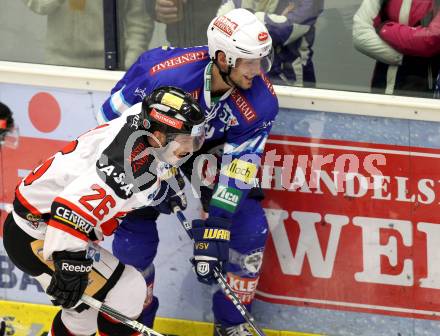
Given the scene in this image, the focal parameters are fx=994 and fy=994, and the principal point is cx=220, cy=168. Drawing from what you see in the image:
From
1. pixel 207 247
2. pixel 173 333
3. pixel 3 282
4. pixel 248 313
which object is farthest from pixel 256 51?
pixel 3 282

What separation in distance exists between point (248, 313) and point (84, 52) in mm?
1405

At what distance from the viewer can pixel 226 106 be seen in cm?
411

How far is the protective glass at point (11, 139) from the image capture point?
4.59m

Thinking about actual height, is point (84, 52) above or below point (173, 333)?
above

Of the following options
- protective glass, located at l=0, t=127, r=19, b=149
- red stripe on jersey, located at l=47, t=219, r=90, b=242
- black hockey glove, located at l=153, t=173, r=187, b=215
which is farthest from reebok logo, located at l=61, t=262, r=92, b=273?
protective glass, located at l=0, t=127, r=19, b=149

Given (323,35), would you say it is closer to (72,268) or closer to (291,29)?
(291,29)

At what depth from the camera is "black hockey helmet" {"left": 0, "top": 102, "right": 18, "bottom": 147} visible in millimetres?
4283

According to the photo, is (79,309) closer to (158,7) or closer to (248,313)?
(248,313)

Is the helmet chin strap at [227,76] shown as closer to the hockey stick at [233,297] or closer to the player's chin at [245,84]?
the player's chin at [245,84]

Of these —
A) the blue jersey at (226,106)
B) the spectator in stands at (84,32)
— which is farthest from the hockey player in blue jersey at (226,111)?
the spectator in stands at (84,32)

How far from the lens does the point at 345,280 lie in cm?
442

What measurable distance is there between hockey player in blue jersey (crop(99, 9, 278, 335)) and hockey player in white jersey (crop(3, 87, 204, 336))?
1.14ft

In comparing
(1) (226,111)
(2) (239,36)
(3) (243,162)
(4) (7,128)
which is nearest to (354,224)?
(3) (243,162)

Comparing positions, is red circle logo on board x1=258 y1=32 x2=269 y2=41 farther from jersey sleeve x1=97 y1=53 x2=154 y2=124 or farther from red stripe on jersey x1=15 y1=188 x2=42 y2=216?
red stripe on jersey x1=15 y1=188 x2=42 y2=216
